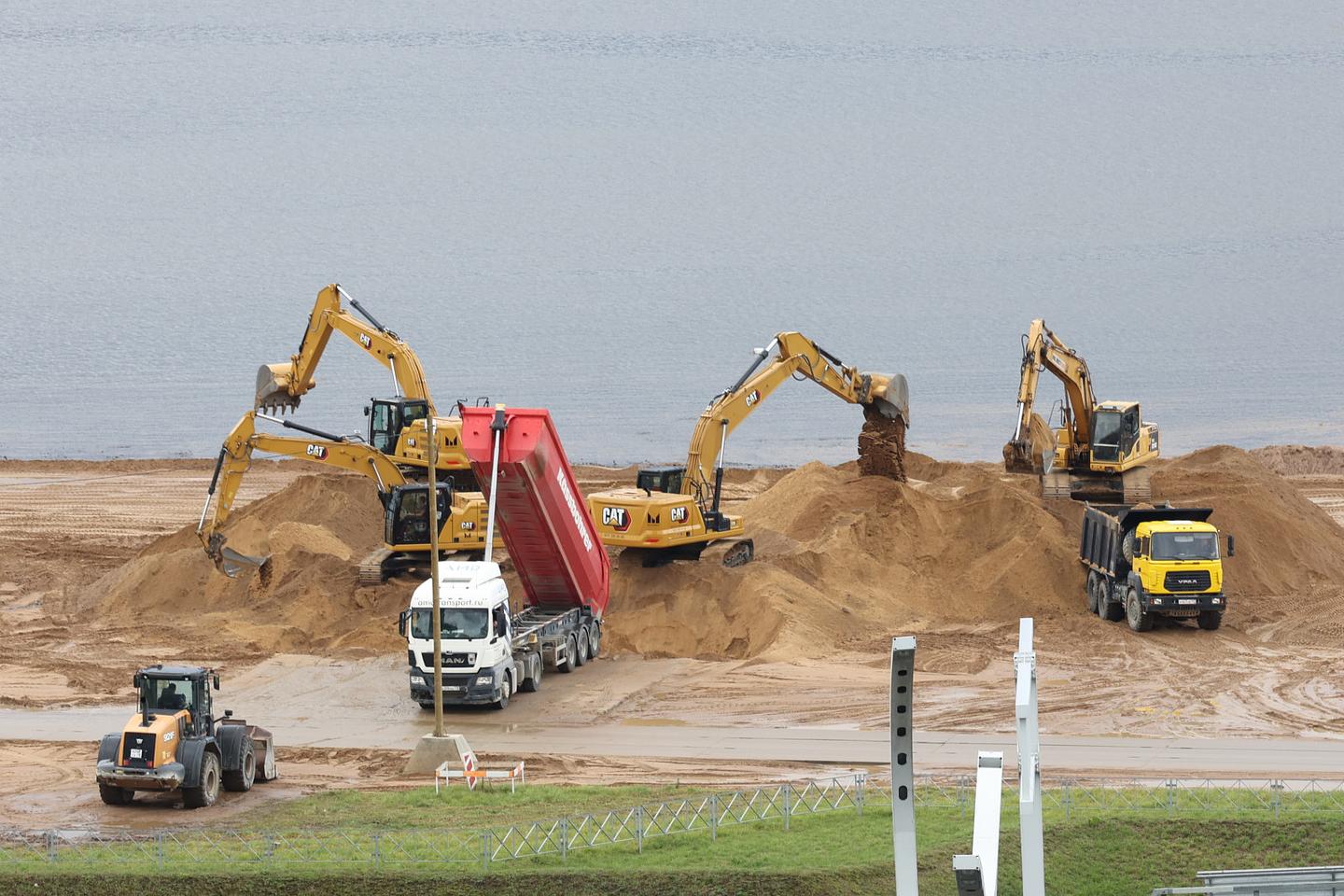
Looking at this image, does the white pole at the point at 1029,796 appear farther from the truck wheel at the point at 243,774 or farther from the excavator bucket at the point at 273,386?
the excavator bucket at the point at 273,386

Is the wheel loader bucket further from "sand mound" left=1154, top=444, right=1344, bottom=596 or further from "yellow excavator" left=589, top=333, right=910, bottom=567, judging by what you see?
"sand mound" left=1154, top=444, right=1344, bottom=596

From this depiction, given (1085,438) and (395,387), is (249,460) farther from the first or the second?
(1085,438)

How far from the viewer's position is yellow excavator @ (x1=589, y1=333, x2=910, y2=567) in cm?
4331

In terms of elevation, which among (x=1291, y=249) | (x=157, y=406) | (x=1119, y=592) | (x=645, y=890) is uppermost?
(x=1291, y=249)

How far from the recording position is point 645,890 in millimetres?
22953

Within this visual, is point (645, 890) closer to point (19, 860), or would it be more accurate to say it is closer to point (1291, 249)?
point (19, 860)

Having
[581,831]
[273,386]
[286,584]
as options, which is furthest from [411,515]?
[581,831]

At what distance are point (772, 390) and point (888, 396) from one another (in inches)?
180

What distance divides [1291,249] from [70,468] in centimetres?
12376

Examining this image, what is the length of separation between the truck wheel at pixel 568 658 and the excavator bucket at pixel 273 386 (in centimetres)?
1412

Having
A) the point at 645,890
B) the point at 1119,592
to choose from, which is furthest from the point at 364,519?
the point at 645,890

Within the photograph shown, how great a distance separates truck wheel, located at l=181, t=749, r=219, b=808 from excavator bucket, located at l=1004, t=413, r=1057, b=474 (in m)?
29.8

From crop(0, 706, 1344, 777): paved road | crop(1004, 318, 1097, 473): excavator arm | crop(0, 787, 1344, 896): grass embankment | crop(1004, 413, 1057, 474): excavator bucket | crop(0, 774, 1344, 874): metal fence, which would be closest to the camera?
crop(0, 787, 1344, 896): grass embankment

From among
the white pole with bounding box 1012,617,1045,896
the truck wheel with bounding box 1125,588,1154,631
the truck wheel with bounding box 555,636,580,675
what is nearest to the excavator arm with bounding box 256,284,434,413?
the truck wheel with bounding box 555,636,580,675
